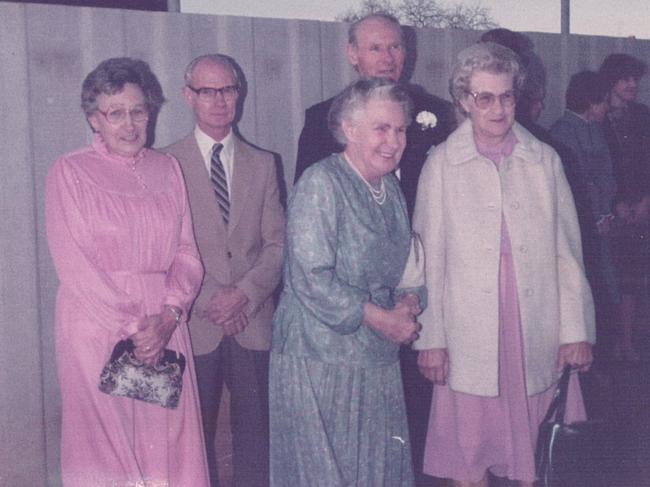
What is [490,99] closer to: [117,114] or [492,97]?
[492,97]

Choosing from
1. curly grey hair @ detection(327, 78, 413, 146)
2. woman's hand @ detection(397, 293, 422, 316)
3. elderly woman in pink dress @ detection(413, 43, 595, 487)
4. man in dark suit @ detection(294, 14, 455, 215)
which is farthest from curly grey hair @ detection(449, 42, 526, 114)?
woman's hand @ detection(397, 293, 422, 316)

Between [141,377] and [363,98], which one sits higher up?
[363,98]

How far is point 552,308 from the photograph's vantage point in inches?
129

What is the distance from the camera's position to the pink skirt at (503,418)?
325 cm

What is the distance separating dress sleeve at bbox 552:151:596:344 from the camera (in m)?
3.30

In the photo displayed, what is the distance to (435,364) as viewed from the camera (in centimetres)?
326

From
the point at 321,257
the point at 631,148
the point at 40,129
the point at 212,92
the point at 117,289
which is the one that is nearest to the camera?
the point at 321,257

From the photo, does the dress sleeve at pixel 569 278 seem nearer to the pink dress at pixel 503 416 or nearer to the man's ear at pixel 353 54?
the pink dress at pixel 503 416

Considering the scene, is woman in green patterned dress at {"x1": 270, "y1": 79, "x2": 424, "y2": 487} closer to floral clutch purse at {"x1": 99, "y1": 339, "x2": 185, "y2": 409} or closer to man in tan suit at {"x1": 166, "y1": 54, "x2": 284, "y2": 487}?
floral clutch purse at {"x1": 99, "y1": 339, "x2": 185, "y2": 409}

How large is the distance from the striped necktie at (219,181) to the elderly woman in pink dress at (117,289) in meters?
0.31

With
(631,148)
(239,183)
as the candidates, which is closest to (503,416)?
(239,183)

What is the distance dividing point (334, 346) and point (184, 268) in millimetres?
714

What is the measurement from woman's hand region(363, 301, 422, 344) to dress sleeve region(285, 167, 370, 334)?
3 cm

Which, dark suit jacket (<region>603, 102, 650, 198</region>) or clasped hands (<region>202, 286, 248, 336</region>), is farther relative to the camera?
dark suit jacket (<region>603, 102, 650, 198</region>)
